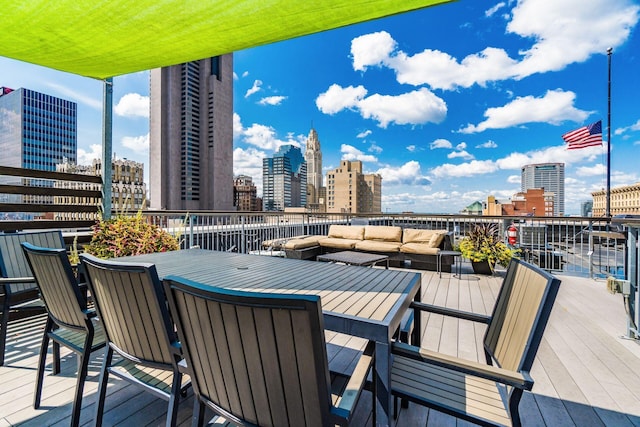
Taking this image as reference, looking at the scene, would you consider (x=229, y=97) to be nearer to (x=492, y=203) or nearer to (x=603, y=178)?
(x=492, y=203)

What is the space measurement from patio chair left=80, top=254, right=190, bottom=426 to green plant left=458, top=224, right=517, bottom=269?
17.0ft

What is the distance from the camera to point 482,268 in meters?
5.48

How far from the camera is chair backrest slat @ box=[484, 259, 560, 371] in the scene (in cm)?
108

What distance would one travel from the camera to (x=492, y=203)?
17.6m

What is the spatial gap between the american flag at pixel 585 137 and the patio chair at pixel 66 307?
1256 cm

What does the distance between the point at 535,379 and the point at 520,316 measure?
51.7 inches

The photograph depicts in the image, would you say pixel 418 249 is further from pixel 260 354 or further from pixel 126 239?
pixel 260 354

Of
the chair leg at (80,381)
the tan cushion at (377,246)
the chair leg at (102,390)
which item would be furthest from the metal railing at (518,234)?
the chair leg at (102,390)

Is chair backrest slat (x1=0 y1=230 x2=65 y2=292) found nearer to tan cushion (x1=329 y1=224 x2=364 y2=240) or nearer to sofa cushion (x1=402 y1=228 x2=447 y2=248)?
tan cushion (x1=329 y1=224 x2=364 y2=240)

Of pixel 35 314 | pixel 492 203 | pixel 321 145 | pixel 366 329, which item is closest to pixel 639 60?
pixel 492 203

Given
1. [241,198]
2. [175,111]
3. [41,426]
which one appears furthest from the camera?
[241,198]

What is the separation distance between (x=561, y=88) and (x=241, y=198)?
58.8 metres

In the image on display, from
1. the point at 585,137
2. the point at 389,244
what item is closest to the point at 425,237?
the point at 389,244

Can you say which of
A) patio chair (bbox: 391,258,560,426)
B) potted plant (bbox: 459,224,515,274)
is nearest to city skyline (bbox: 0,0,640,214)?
potted plant (bbox: 459,224,515,274)
